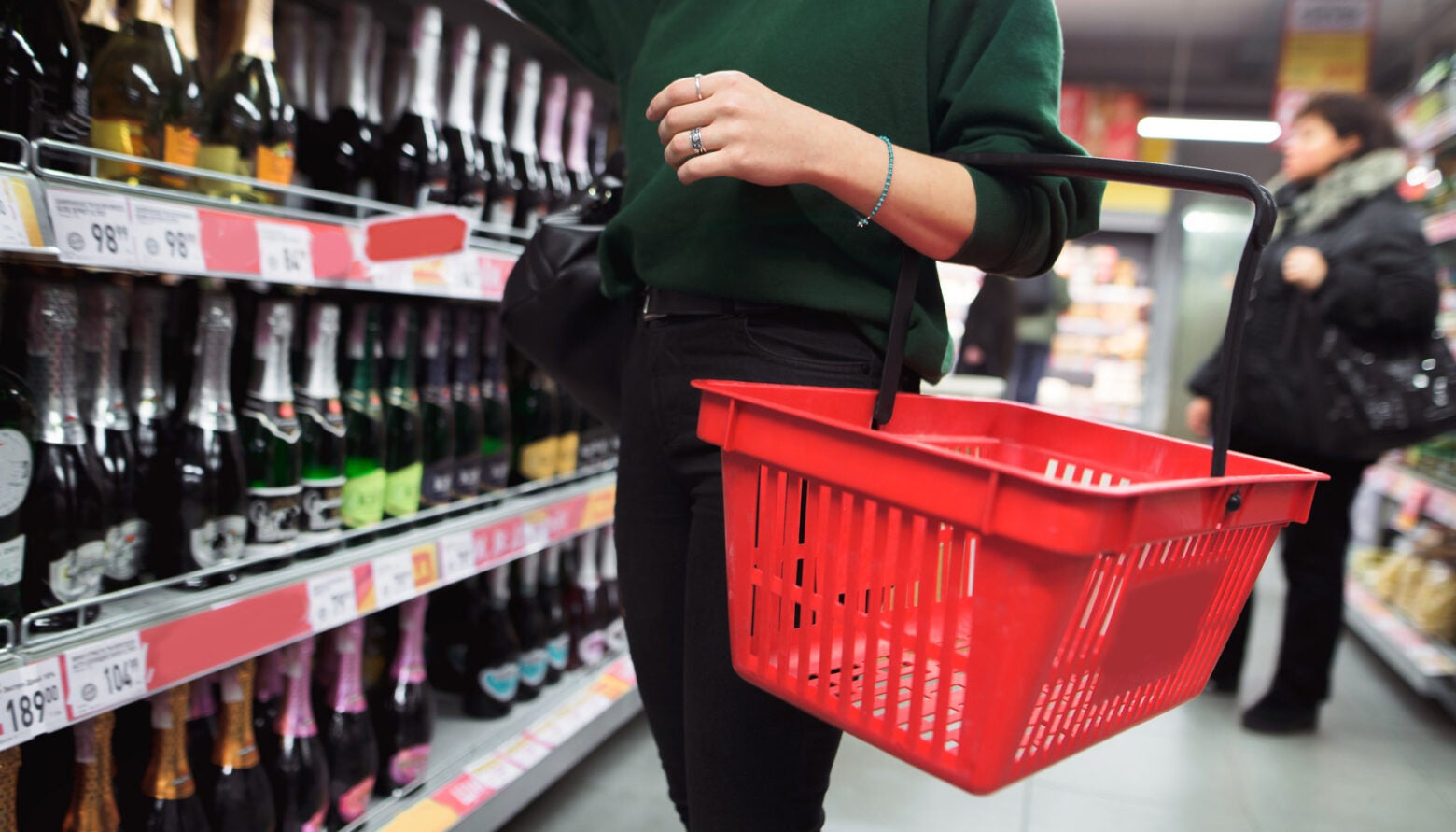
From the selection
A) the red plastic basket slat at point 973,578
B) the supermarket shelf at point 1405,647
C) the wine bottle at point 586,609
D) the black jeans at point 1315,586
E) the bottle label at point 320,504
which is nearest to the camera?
the red plastic basket slat at point 973,578

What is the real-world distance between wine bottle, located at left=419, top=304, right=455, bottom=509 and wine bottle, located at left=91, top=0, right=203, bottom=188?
555 millimetres

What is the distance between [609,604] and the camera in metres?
2.40

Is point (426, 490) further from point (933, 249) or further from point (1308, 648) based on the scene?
point (1308, 648)

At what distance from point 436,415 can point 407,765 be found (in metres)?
0.64

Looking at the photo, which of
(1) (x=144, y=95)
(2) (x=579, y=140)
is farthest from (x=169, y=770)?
(2) (x=579, y=140)

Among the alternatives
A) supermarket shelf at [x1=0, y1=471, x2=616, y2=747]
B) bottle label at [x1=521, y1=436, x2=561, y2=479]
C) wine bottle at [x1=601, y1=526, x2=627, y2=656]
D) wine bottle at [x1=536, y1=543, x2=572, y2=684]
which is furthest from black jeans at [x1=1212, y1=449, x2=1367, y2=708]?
supermarket shelf at [x1=0, y1=471, x2=616, y2=747]

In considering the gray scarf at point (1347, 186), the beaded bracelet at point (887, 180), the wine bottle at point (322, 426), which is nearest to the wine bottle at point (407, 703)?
the wine bottle at point (322, 426)

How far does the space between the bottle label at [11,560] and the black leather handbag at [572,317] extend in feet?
1.91

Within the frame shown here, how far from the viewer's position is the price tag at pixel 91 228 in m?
0.95

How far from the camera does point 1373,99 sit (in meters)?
2.53

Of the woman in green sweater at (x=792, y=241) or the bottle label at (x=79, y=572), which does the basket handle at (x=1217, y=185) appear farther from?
the bottle label at (x=79, y=572)

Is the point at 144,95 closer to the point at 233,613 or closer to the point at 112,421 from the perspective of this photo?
the point at 112,421

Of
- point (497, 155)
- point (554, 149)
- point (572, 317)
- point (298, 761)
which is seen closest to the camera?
point (572, 317)

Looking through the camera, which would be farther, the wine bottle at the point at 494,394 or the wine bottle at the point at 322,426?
the wine bottle at the point at 494,394
